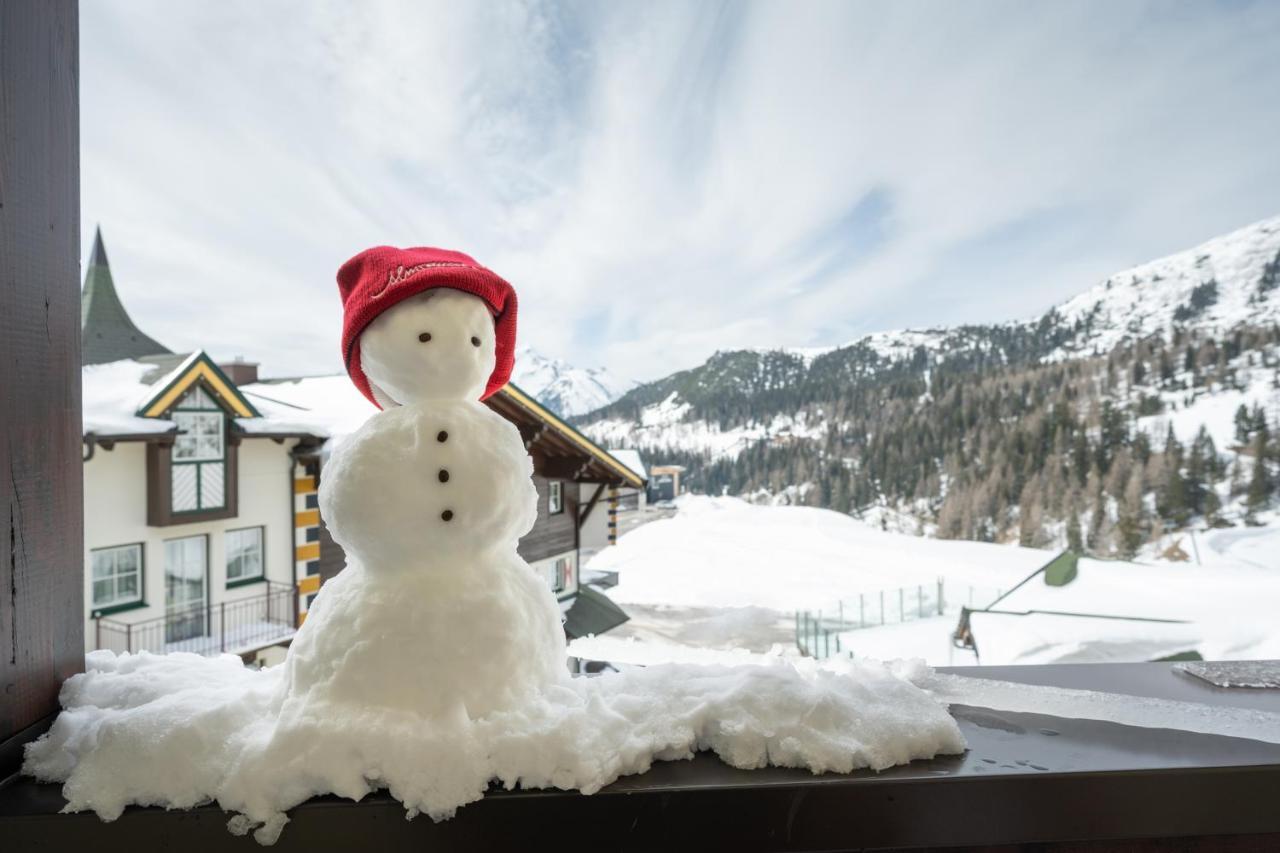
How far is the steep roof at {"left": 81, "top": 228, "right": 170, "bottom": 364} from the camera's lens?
2.24m

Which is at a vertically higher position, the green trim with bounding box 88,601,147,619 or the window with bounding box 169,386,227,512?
the window with bounding box 169,386,227,512

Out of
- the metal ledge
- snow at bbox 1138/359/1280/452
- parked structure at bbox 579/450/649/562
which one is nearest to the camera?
the metal ledge

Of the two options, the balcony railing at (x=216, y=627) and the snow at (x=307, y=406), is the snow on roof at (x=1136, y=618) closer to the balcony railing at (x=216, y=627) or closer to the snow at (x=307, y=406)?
the snow at (x=307, y=406)

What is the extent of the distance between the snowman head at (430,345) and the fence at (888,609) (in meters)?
4.51

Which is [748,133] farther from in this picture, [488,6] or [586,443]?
[586,443]

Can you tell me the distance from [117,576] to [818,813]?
10.7ft

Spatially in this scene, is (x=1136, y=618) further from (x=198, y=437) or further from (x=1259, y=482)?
(x=1259, y=482)

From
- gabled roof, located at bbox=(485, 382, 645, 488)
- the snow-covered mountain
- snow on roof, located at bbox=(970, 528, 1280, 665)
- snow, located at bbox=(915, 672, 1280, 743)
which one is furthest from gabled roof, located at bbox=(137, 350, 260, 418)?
the snow-covered mountain

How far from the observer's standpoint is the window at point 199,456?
8.36 ft

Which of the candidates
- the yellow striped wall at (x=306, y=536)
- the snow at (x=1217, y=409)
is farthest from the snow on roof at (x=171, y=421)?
the snow at (x=1217, y=409)

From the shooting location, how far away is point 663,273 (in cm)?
369

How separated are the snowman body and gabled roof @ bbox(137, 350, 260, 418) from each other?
2.83 meters

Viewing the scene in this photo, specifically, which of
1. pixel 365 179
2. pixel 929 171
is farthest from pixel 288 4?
pixel 929 171

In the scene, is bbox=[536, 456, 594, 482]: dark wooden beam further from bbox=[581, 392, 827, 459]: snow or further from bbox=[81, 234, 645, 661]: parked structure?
bbox=[581, 392, 827, 459]: snow
